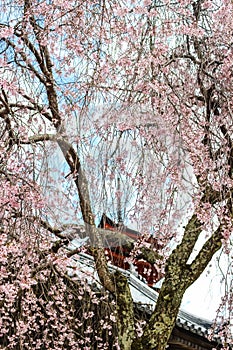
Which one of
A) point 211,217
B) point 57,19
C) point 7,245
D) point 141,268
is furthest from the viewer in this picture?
point 141,268

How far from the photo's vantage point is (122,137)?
295cm

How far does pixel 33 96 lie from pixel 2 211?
A: 0.67 metres

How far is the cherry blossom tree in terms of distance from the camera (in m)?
2.84

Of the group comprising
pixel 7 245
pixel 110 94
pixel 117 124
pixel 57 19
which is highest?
pixel 57 19

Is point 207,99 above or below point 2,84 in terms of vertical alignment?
above

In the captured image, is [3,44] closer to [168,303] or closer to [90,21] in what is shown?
[90,21]

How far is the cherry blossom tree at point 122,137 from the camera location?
2.84m

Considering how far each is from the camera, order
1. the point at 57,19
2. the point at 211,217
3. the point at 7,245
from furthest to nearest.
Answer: the point at 211,217, the point at 7,245, the point at 57,19

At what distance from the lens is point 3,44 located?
121 inches

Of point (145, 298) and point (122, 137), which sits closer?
point (122, 137)

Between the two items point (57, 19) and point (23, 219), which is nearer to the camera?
point (23, 219)

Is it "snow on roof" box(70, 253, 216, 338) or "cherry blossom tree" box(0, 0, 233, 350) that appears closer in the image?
"cherry blossom tree" box(0, 0, 233, 350)

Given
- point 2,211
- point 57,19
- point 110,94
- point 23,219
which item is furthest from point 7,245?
point 57,19

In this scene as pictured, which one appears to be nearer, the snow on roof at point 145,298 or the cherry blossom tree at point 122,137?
the cherry blossom tree at point 122,137
